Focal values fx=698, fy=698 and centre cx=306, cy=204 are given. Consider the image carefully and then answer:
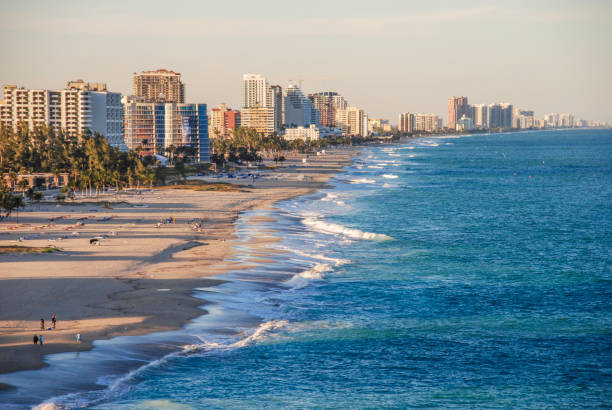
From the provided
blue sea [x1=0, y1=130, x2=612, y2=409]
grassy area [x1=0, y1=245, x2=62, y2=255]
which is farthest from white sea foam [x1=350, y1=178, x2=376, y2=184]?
grassy area [x1=0, y1=245, x2=62, y2=255]

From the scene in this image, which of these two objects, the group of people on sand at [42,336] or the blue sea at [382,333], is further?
the group of people on sand at [42,336]

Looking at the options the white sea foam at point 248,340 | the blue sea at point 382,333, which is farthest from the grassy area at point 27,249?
the white sea foam at point 248,340

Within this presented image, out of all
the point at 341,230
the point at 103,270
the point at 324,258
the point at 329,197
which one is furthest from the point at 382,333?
the point at 329,197

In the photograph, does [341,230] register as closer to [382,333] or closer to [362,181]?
[382,333]

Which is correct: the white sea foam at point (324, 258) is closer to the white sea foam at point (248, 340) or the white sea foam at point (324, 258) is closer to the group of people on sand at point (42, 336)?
the white sea foam at point (248, 340)

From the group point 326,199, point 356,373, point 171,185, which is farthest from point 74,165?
point 356,373

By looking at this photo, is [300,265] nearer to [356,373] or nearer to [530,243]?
[356,373]
